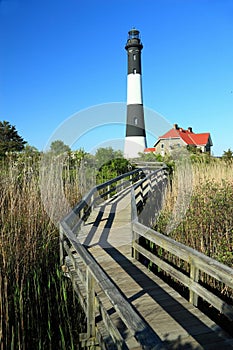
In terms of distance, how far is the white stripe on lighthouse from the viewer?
89.3 feet

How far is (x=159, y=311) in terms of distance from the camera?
3.44 m

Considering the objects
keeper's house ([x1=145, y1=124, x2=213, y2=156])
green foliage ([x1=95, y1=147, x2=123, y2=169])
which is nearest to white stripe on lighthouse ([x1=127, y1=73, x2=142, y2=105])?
keeper's house ([x1=145, y1=124, x2=213, y2=156])

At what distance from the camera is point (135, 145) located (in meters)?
26.1

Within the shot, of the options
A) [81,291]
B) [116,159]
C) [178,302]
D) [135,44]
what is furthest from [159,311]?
[135,44]

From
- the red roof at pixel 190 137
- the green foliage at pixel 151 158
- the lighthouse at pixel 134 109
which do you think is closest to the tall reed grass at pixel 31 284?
the green foliage at pixel 151 158

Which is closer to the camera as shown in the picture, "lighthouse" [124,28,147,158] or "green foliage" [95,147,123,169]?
"green foliage" [95,147,123,169]

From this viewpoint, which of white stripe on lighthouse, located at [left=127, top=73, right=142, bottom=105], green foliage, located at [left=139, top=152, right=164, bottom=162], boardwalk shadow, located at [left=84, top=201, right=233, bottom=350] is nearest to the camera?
boardwalk shadow, located at [left=84, top=201, right=233, bottom=350]

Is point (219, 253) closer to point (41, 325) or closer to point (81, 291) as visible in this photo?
point (81, 291)

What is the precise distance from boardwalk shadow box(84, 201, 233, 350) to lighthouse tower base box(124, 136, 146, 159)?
66.6 feet

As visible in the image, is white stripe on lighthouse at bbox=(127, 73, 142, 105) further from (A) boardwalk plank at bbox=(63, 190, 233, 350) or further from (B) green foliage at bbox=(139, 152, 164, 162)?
(A) boardwalk plank at bbox=(63, 190, 233, 350)

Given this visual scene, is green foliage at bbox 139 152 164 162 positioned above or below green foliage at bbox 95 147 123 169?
above

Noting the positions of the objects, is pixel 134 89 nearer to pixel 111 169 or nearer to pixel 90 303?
pixel 111 169

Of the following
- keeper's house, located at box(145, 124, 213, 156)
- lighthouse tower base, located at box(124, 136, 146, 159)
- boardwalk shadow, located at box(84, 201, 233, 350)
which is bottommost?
boardwalk shadow, located at box(84, 201, 233, 350)

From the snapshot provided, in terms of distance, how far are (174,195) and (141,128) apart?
18.4 metres
